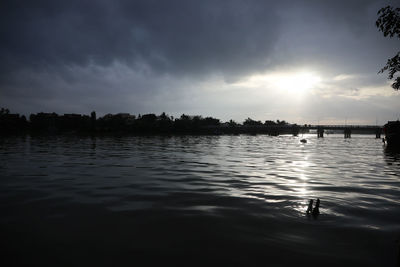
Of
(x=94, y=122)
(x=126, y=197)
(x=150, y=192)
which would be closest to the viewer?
(x=126, y=197)

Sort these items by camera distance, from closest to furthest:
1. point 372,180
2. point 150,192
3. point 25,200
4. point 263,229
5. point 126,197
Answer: point 263,229, point 25,200, point 126,197, point 150,192, point 372,180

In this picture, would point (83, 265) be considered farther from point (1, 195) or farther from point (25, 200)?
point (1, 195)

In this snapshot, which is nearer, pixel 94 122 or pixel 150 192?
pixel 150 192

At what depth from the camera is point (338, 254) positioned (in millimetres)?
5641

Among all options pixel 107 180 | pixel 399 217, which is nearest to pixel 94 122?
pixel 107 180

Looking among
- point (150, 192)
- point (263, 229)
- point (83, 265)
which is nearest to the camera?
point (83, 265)

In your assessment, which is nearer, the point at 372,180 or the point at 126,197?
the point at 126,197

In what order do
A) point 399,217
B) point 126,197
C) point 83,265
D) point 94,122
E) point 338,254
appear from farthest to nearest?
point 94,122, point 126,197, point 399,217, point 338,254, point 83,265

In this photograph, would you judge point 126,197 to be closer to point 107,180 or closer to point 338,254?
point 107,180

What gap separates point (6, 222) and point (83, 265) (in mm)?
4315

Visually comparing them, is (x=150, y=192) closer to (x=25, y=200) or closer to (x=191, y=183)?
(x=191, y=183)

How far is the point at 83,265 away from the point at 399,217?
415 inches

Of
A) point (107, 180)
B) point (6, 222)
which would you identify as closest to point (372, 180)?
point (107, 180)

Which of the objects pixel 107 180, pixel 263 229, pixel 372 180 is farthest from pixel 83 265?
pixel 372 180
